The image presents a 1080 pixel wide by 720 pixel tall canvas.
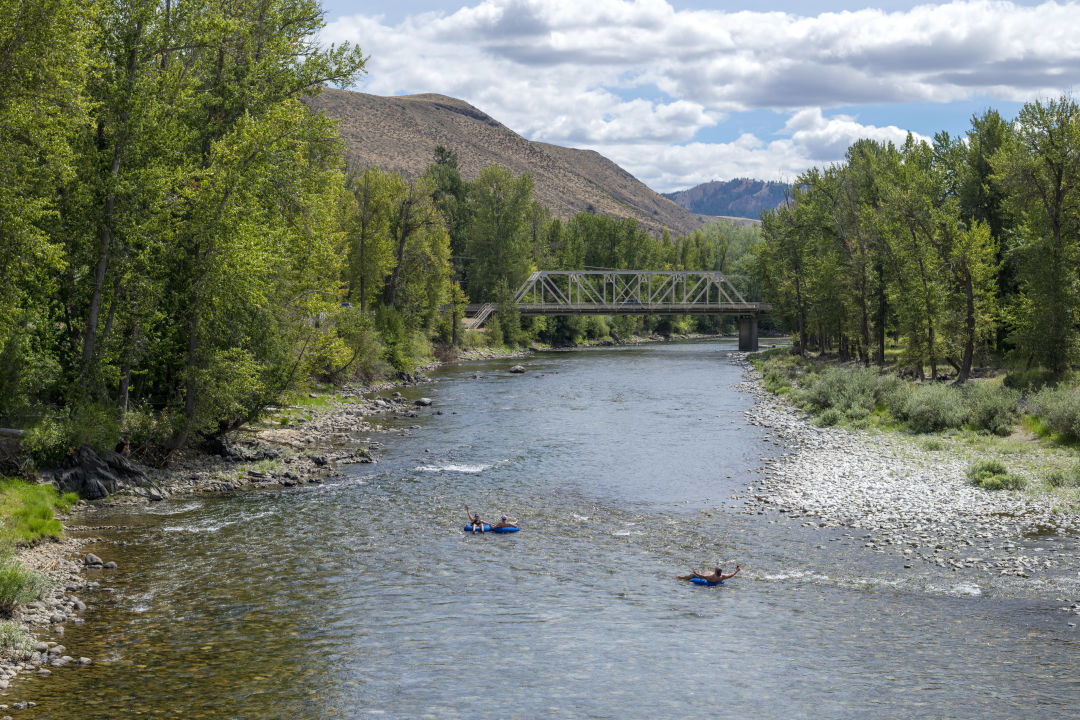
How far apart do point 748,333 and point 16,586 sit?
4081 inches

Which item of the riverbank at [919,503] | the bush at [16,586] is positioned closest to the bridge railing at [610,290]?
the riverbank at [919,503]

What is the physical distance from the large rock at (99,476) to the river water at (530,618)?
1.69 metres

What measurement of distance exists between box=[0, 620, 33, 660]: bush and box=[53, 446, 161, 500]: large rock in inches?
437

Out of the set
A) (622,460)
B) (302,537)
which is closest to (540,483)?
(622,460)

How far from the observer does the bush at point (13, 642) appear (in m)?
15.6

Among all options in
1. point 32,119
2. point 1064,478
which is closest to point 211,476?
point 32,119

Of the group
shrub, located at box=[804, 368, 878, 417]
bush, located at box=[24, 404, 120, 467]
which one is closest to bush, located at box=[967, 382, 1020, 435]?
shrub, located at box=[804, 368, 878, 417]

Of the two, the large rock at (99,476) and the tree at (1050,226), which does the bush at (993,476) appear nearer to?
the tree at (1050,226)

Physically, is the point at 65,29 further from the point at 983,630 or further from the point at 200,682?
the point at 983,630

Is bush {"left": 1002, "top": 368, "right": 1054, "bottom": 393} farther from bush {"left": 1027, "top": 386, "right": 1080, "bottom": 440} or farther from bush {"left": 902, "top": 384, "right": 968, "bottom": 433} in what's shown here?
bush {"left": 1027, "top": 386, "right": 1080, "bottom": 440}

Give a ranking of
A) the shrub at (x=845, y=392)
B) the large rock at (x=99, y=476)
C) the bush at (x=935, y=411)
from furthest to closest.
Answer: the shrub at (x=845, y=392) → the bush at (x=935, y=411) → the large rock at (x=99, y=476)

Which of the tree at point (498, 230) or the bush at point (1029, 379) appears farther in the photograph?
the tree at point (498, 230)

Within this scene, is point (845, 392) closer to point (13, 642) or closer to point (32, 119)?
point (32, 119)

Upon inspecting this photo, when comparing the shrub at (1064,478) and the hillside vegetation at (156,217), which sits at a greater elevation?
the hillside vegetation at (156,217)
